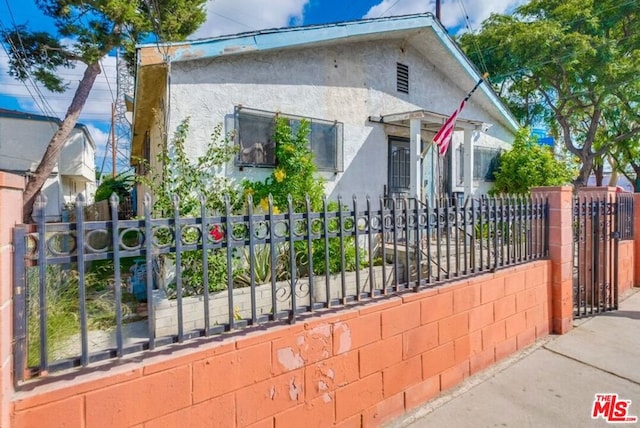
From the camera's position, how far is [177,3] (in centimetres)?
1141

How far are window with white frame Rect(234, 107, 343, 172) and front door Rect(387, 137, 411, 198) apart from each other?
66.5 inches

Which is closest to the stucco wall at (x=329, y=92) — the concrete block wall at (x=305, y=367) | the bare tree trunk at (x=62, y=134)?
the concrete block wall at (x=305, y=367)

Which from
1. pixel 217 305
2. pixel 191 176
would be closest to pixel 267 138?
pixel 191 176

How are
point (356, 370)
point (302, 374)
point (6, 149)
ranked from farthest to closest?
point (6, 149) < point (356, 370) < point (302, 374)

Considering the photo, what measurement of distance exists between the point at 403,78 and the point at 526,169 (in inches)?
165

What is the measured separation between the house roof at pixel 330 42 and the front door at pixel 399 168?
2.26 meters

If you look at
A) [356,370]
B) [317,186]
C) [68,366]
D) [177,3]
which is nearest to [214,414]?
[68,366]

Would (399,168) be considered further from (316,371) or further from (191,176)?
(316,371)

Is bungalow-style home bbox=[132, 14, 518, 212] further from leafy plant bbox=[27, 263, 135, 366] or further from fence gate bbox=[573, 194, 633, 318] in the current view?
fence gate bbox=[573, 194, 633, 318]

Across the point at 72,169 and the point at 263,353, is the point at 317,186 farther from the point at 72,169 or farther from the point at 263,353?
the point at 72,169

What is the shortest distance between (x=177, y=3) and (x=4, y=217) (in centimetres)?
1222

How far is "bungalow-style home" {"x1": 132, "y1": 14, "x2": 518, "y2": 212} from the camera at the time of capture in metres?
5.46

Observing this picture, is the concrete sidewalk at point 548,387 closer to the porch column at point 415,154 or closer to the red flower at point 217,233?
the red flower at point 217,233

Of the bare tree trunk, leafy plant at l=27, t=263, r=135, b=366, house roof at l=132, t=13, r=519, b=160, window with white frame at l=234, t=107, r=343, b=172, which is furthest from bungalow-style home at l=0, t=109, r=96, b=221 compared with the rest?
leafy plant at l=27, t=263, r=135, b=366
